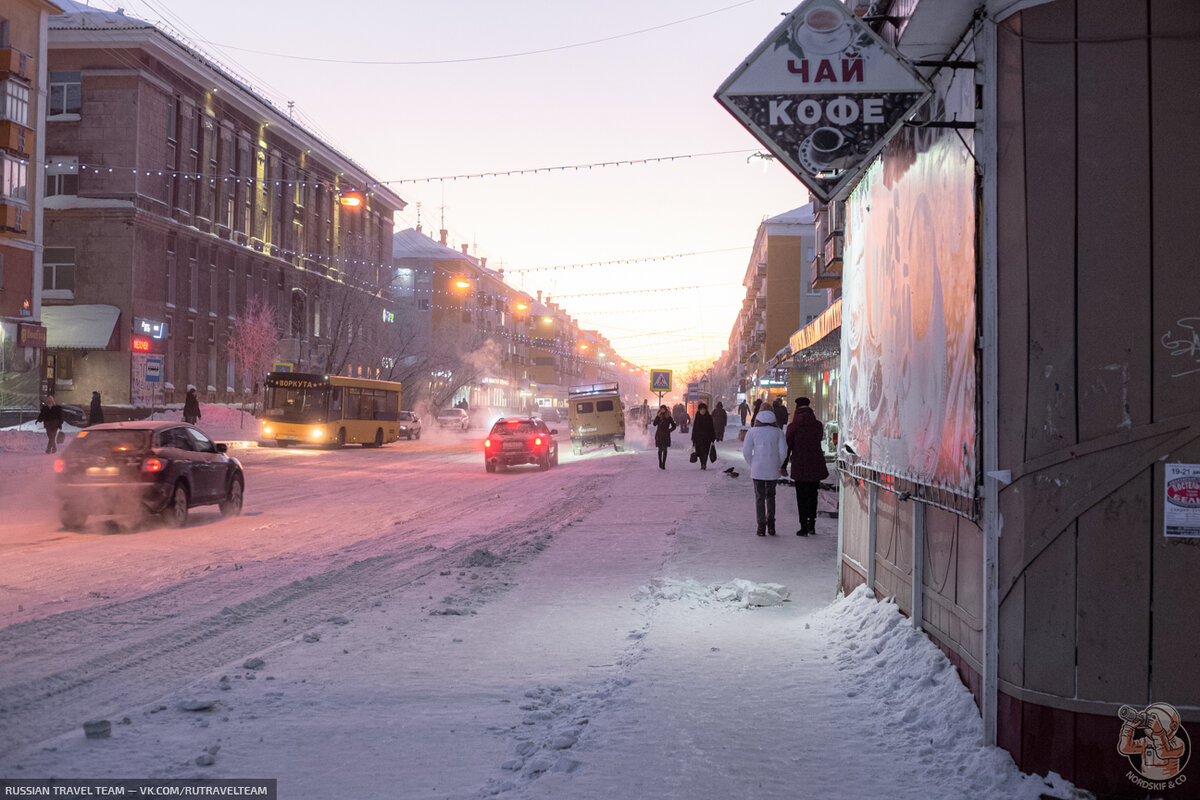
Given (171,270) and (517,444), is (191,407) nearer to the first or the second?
(171,270)

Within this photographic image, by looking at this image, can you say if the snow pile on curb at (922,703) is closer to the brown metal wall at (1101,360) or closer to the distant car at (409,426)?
the brown metal wall at (1101,360)

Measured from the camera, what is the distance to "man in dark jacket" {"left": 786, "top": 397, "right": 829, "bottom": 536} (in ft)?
44.8

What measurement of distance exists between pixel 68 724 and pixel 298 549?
6.94 metres

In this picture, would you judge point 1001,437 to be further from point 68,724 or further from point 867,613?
point 68,724

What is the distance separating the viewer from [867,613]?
7.21 metres

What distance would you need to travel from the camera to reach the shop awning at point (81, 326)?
147ft

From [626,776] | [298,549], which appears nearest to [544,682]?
[626,776]

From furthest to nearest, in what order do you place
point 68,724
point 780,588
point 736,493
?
point 736,493 → point 780,588 → point 68,724

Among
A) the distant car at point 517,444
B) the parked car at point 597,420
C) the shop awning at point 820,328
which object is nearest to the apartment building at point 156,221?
the parked car at point 597,420

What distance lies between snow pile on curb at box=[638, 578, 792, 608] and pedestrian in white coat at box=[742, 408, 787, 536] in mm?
3959

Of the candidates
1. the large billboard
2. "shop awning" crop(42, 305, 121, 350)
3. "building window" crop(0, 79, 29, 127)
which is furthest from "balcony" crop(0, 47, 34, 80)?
the large billboard

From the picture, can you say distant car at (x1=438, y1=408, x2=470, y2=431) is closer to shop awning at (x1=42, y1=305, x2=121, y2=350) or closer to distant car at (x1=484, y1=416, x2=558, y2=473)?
shop awning at (x1=42, y1=305, x2=121, y2=350)

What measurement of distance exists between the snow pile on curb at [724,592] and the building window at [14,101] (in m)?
34.4

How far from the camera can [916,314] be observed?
6.12m
